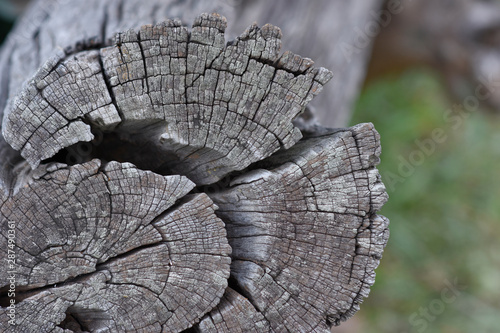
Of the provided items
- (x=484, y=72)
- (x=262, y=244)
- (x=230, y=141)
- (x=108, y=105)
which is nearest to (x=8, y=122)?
(x=108, y=105)

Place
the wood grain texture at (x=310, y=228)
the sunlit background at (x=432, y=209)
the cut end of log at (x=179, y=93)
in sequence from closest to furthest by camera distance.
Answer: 1. the cut end of log at (x=179, y=93)
2. the wood grain texture at (x=310, y=228)
3. the sunlit background at (x=432, y=209)

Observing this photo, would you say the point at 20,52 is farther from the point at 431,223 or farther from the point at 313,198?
the point at 431,223

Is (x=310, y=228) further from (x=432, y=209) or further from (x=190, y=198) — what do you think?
(x=432, y=209)

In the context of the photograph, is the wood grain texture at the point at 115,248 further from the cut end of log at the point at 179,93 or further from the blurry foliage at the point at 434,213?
the blurry foliage at the point at 434,213

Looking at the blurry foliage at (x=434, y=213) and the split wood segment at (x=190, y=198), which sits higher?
the blurry foliage at (x=434, y=213)

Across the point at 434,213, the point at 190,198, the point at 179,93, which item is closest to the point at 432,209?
the point at 434,213

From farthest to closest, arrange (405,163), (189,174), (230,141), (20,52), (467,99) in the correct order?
(467,99) → (405,163) → (20,52) → (189,174) → (230,141)

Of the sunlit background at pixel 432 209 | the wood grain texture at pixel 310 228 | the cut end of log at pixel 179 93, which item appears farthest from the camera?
the sunlit background at pixel 432 209

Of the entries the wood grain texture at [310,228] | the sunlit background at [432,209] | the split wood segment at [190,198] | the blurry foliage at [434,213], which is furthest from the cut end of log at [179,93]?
the blurry foliage at [434,213]
